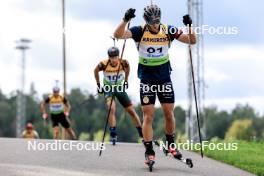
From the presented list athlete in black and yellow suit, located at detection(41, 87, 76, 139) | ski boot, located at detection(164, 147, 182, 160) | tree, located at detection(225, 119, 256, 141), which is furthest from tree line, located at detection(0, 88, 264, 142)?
ski boot, located at detection(164, 147, 182, 160)

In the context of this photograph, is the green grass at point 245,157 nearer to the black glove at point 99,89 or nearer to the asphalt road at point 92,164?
the asphalt road at point 92,164

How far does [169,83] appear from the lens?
12453 mm

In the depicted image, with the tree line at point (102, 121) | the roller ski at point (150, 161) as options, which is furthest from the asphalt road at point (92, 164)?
the tree line at point (102, 121)

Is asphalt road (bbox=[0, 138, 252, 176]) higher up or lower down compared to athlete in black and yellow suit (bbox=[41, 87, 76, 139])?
lower down

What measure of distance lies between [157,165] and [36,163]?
6.52 feet

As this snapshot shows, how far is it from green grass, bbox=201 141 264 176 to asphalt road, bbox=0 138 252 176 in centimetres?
27

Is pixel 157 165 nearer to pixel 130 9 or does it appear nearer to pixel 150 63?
pixel 150 63

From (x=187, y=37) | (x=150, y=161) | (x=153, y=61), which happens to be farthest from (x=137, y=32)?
(x=150, y=161)

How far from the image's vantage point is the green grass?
13.8 metres

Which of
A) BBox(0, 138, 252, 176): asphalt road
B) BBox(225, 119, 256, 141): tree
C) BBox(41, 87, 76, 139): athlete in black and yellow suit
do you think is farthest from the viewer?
BBox(225, 119, 256, 141): tree

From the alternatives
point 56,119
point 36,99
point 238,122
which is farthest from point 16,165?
Answer: point 36,99

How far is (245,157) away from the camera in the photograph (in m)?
16.0

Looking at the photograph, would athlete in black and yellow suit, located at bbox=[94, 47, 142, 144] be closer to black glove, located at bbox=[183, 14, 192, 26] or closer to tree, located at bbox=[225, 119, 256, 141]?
black glove, located at bbox=[183, 14, 192, 26]

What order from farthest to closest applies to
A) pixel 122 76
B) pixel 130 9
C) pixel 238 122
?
pixel 238 122 → pixel 122 76 → pixel 130 9
